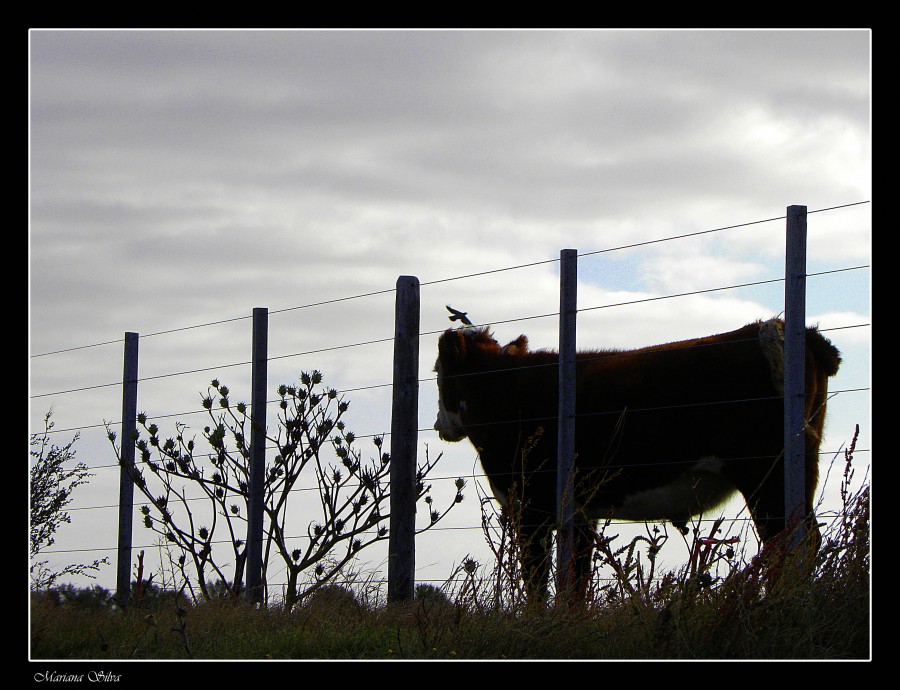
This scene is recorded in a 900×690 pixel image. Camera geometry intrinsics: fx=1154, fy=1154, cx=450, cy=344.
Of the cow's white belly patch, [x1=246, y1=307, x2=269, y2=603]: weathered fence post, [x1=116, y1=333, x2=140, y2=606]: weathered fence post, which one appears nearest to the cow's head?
the cow's white belly patch

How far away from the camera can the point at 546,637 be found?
13.8ft

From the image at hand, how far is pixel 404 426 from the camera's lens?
6434mm

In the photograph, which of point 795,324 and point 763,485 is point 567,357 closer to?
point 795,324

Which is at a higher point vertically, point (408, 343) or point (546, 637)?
point (408, 343)

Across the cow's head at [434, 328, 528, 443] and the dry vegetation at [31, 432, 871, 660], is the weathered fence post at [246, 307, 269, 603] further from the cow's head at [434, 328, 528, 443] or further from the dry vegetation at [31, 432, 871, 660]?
the dry vegetation at [31, 432, 871, 660]

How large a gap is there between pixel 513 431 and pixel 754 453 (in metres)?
1.76

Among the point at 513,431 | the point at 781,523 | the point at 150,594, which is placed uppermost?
the point at 513,431

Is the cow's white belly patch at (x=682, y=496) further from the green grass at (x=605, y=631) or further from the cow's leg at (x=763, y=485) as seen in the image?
the green grass at (x=605, y=631)

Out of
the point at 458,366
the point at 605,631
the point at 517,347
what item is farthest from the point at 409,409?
the point at 605,631

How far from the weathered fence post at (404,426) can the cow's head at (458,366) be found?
152 centimetres

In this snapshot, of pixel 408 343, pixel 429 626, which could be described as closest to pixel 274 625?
pixel 429 626

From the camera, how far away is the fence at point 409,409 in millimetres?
5293
